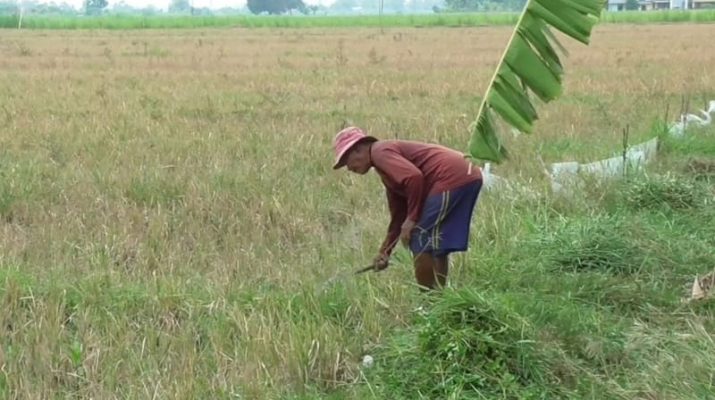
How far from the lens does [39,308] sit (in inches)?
174

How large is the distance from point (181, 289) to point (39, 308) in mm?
678

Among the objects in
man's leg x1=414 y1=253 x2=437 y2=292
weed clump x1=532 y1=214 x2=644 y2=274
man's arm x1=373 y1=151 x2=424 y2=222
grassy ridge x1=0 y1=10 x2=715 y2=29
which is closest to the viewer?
man's arm x1=373 y1=151 x2=424 y2=222

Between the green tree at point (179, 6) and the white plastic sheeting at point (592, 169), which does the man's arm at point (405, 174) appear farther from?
the green tree at point (179, 6)

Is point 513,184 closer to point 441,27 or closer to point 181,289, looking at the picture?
point 181,289

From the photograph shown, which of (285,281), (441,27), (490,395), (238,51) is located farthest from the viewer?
(441,27)

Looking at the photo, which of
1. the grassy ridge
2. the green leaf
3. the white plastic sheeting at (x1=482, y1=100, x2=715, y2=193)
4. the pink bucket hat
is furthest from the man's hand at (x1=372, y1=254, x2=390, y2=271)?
the grassy ridge

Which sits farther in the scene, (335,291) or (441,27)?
(441,27)

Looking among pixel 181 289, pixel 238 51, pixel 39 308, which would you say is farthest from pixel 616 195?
pixel 238 51

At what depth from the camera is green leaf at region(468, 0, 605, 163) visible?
113 inches

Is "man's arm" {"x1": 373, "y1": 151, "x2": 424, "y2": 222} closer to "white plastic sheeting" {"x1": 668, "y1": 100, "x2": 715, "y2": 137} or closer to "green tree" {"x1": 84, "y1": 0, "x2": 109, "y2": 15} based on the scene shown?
"white plastic sheeting" {"x1": 668, "y1": 100, "x2": 715, "y2": 137}

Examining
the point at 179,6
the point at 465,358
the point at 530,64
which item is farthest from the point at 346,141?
the point at 179,6

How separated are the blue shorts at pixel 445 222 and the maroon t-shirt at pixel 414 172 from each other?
0.03 m

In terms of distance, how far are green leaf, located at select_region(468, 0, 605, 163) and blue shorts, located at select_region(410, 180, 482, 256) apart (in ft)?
3.99

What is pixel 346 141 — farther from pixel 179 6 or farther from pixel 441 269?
pixel 179 6
